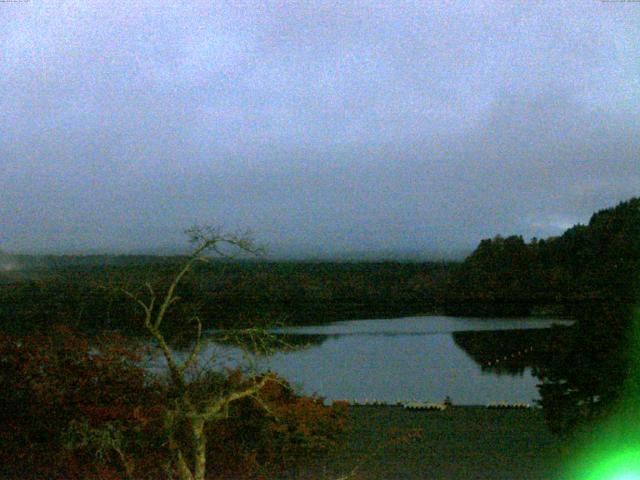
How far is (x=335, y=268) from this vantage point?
2775cm

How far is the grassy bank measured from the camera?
745cm

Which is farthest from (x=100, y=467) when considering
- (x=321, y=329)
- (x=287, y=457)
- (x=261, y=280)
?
(x=321, y=329)

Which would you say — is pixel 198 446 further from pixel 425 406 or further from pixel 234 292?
pixel 234 292

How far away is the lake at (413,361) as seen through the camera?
49.5 ft

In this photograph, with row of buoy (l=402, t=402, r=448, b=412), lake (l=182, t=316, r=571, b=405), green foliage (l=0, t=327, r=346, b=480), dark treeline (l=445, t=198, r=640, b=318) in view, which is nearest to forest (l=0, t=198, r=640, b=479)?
green foliage (l=0, t=327, r=346, b=480)

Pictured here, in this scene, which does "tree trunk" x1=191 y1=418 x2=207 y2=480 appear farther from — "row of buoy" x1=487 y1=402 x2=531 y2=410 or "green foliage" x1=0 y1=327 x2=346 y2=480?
"row of buoy" x1=487 y1=402 x2=531 y2=410

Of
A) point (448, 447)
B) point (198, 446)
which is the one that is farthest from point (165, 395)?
point (448, 447)

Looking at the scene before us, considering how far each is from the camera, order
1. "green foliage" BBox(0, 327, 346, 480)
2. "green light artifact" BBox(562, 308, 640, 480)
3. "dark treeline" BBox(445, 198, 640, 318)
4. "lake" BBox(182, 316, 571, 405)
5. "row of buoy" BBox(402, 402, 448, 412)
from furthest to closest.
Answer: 1. "dark treeline" BBox(445, 198, 640, 318)
2. "lake" BBox(182, 316, 571, 405)
3. "row of buoy" BBox(402, 402, 448, 412)
4. "green foliage" BBox(0, 327, 346, 480)
5. "green light artifact" BBox(562, 308, 640, 480)

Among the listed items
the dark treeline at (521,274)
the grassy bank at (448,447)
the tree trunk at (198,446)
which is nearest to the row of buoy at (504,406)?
the grassy bank at (448,447)

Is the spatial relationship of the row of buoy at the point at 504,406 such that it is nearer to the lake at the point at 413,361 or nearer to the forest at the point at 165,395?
the lake at the point at 413,361

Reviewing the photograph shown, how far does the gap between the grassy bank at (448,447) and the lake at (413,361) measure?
4.39 ft

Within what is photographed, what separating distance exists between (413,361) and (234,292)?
18.7 ft

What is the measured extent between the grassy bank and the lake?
134 cm

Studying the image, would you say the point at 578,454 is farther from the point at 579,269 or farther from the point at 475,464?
the point at 579,269
